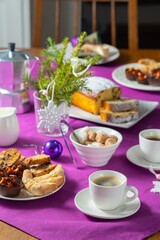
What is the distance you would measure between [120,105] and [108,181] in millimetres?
524

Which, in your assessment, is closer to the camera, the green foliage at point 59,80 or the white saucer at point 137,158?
the white saucer at point 137,158

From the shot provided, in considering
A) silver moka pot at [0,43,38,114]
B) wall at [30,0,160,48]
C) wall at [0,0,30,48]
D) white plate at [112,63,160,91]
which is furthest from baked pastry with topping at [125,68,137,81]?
wall at [30,0,160,48]

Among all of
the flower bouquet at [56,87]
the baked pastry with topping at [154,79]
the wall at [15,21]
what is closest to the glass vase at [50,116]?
the flower bouquet at [56,87]

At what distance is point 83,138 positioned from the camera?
1.41m

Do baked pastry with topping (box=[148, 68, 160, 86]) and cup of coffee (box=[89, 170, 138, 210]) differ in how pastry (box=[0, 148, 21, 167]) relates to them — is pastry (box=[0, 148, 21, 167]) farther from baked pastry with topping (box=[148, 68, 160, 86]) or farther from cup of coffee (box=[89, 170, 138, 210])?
baked pastry with topping (box=[148, 68, 160, 86])

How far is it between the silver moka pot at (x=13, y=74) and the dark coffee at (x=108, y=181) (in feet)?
2.00

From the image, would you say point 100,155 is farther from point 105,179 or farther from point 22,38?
point 22,38

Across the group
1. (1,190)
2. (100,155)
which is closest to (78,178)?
(100,155)

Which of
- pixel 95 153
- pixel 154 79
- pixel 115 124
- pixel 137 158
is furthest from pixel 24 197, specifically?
pixel 154 79

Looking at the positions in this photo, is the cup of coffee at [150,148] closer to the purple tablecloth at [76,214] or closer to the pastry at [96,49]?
the purple tablecloth at [76,214]

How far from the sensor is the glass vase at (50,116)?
155 cm

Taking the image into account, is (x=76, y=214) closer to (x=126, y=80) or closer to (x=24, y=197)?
(x=24, y=197)

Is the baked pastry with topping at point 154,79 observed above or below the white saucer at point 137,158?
above

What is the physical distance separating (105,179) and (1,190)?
23cm
